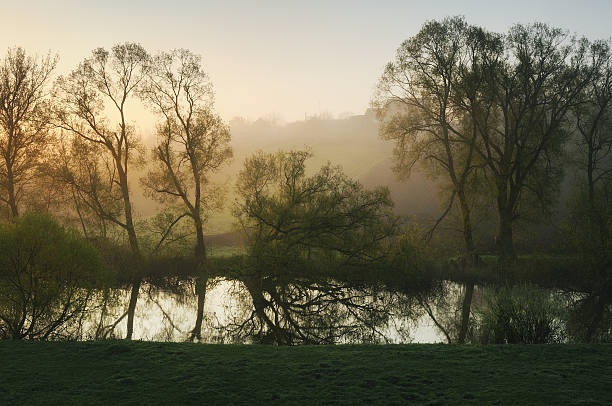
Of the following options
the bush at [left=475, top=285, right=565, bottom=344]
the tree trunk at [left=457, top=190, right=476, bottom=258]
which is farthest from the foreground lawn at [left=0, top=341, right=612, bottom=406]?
the tree trunk at [left=457, top=190, right=476, bottom=258]

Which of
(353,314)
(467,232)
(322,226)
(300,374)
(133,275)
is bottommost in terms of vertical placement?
(353,314)

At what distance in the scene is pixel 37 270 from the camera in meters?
17.3

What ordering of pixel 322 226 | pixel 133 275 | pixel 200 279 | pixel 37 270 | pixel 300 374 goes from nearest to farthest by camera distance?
pixel 300 374, pixel 37 270, pixel 322 226, pixel 200 279, pixel 133 275

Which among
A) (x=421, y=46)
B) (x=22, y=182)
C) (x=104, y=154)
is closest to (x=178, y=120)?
Answer: (x=104, y=154)

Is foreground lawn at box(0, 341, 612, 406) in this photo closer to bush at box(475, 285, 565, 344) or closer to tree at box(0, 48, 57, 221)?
bush at box(475, 285, 565, 344)

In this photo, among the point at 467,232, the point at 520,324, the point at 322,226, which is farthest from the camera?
the point at 467,232

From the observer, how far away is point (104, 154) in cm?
4266

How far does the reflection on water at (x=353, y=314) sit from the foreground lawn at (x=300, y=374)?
333 centimetres

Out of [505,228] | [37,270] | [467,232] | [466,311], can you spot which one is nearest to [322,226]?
[466,311]

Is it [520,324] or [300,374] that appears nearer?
[300,374]

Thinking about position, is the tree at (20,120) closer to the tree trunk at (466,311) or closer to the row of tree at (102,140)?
the row of tree at (102,140)

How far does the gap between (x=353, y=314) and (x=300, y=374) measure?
10.8m

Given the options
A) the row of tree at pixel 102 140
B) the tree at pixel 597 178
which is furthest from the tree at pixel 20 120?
the tree at pixel 597 178

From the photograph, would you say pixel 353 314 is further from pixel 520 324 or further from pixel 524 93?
pixel 524 93
